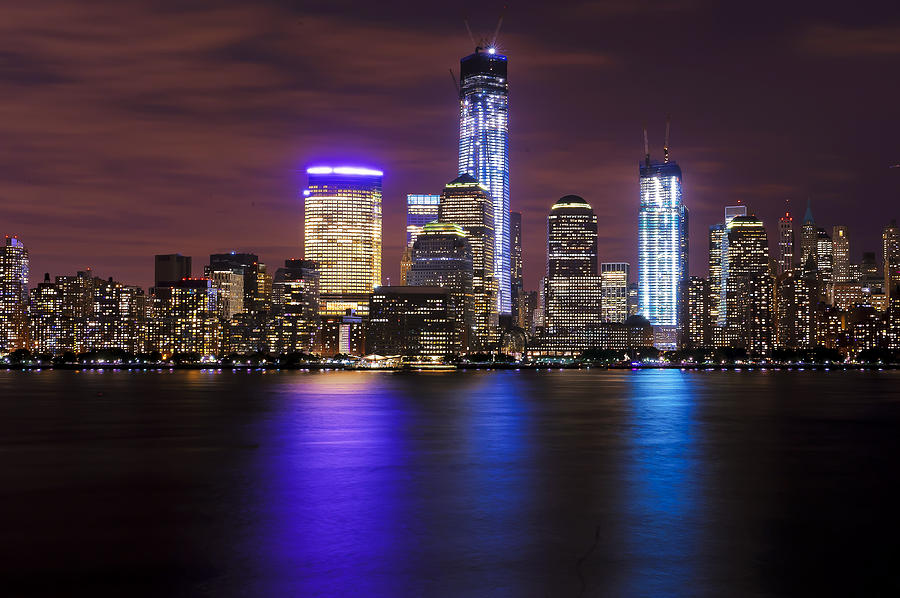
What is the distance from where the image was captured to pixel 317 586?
26953 mm

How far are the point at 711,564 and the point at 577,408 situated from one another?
85606mm

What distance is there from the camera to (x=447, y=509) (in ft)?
134

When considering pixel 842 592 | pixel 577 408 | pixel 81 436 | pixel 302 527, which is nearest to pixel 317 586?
pixel 302 527

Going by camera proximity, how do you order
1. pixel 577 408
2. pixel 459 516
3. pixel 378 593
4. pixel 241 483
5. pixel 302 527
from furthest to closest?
1. pixel 577 408
2. pixel 241 483
3. pixel 459 516
4. pixel 302 527
5. pixel 378 593

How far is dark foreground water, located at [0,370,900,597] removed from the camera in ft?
92.6

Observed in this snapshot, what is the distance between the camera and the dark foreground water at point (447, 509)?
28.2 metres

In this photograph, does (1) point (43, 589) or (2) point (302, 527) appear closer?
(1) point (43, 589)

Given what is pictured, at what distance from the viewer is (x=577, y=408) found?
116m

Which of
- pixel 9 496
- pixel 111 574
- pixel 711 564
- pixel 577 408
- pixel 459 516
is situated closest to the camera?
pixel 111 574

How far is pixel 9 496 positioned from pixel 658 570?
2982 cm

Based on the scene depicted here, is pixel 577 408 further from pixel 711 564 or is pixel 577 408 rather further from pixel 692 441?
pixel 711 564

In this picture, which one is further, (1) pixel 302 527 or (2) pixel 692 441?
(2) pixel 692 441

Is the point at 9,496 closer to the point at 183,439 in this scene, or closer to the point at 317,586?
the point at 317,586

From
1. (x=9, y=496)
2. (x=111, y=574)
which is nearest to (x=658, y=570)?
(x=111, y=574)
